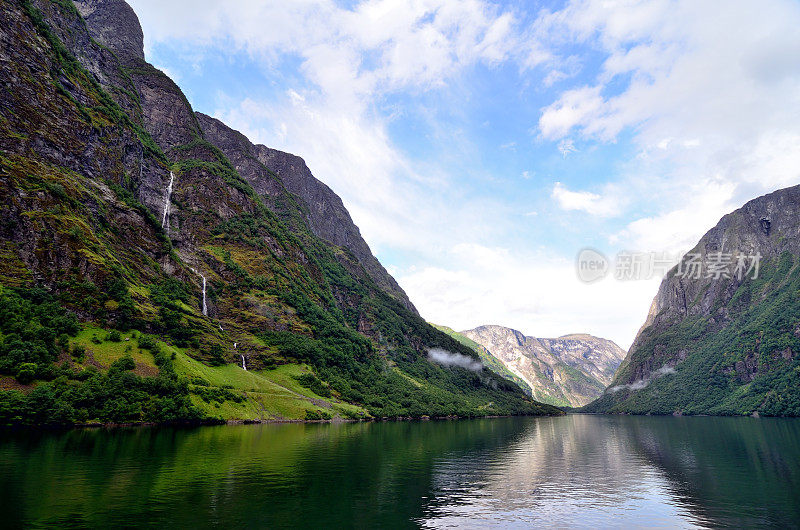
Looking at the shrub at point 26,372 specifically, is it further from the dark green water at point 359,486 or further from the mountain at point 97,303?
the dark green water at point 359,486

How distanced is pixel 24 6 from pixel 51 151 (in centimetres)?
6978

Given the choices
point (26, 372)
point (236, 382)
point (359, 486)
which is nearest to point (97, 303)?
point (26, 372)

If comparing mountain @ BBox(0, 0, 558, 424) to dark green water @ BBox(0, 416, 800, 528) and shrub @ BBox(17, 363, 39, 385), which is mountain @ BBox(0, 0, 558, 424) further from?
dark green water @ BBox(0, 416, 800, 528)

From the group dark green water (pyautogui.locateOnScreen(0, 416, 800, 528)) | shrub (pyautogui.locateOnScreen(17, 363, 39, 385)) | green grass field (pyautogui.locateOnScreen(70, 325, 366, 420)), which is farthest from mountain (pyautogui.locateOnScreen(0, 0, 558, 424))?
dark green water (pyautogui.locateOnScreen(0, 416, 800, 528))

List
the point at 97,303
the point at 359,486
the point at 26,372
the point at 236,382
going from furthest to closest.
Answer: the point at 236,382 < the point at 97,303 < the point at 26,372 < the point at 359,486

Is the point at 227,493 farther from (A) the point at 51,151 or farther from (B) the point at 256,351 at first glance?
(A) the point at 51,151

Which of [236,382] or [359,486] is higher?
[236,382]

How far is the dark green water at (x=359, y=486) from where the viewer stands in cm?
3175

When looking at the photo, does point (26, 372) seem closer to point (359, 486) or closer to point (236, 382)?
point (236, 382)

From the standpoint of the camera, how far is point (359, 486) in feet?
143

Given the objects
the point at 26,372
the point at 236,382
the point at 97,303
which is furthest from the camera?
the point at 236,382

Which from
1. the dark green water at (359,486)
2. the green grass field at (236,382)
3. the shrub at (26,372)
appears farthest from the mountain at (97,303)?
the dark green water at (359,486)

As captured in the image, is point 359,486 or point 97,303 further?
point 97,303

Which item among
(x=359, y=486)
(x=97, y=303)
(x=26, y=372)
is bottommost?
(x=359, y=486)
